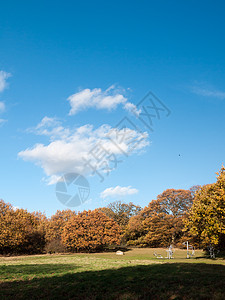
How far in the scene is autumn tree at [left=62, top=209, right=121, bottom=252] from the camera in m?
47.5

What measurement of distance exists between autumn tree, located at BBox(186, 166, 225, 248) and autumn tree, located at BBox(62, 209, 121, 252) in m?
24.3

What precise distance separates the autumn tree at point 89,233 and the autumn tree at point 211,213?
24.3 metres

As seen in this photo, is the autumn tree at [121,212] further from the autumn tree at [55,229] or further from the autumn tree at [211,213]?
the autumn tree at [211,213]

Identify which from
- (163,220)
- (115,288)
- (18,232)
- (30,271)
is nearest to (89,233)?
(18,232)

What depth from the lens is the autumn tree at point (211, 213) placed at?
2521cm

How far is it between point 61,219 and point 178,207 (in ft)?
92.4

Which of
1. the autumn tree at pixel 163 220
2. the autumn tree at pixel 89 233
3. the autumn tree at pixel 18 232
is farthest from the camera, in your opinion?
the autumn tree at pixel 163 220

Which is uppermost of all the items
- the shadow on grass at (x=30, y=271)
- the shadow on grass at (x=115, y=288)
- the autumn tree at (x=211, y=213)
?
the autumn tree at (x=211, y=213)

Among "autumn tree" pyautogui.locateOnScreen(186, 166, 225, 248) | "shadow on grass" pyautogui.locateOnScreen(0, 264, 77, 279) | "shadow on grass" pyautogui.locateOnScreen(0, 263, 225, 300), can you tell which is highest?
"autumn tree" pyautogui.locateOnScreen(186, 166, 225, 248)

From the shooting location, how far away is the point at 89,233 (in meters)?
47.8

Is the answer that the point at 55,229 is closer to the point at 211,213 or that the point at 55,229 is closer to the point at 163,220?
the point at 163,220

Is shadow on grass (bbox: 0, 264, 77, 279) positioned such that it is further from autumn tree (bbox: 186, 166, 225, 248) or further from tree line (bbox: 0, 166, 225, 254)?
tree line (bbox: 0, 166, 225, 254)

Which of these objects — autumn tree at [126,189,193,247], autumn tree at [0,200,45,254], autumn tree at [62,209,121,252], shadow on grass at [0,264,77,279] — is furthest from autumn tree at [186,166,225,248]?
autumn tree at [0,200,45,254]

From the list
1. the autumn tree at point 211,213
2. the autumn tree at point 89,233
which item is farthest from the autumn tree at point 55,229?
the autumn tree at point 211,213
